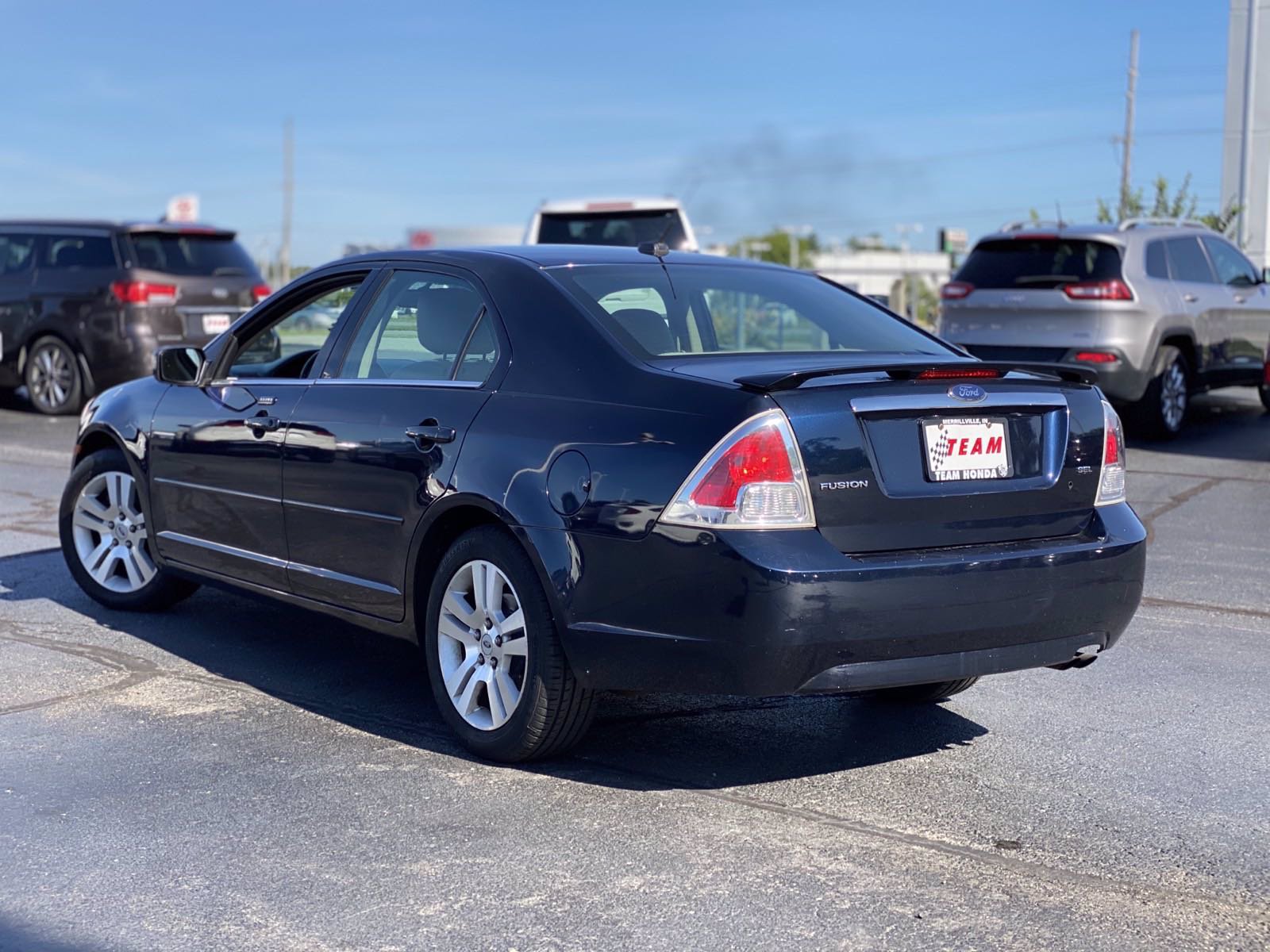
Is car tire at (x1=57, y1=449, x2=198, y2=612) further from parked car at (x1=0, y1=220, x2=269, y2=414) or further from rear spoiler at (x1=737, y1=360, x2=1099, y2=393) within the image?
parked car at (x1=0, y1=220, x2=269, y2=414)

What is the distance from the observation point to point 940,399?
14.5 ft

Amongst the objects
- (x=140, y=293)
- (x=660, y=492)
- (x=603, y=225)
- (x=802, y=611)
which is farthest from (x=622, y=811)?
(x=140, y=293)

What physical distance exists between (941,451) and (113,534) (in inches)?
157

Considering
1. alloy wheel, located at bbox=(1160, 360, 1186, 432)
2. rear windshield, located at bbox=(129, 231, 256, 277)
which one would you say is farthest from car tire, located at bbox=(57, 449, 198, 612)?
rear windshield, located at bbox=(129, 231, 256, 277)

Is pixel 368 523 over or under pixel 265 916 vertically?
over

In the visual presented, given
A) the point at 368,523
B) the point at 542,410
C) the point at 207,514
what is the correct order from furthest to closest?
the point at 207,514, the point at 368,523, the point at 542,410

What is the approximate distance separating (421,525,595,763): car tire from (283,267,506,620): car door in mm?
230

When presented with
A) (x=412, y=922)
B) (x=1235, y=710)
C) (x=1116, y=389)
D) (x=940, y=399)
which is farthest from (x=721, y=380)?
(x=1116, y=389)

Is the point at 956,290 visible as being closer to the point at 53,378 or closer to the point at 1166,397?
the point at 1166,397

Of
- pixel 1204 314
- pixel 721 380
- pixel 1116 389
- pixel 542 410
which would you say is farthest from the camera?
pixel 1204 314

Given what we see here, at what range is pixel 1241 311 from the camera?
47.6 feet

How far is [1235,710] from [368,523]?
2977 millimetres

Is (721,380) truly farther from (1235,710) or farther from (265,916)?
(1235,710)

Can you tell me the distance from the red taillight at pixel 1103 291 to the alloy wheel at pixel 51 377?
992 cm
